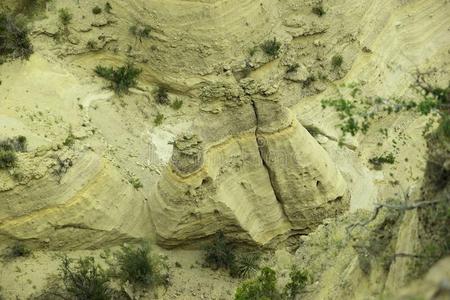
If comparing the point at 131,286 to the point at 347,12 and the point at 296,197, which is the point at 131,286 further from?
the point at 347,12

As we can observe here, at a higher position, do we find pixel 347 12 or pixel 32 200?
pixel 347 12

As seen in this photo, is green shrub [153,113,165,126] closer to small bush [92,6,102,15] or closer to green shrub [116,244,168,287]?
small bush [92,6,102,15]

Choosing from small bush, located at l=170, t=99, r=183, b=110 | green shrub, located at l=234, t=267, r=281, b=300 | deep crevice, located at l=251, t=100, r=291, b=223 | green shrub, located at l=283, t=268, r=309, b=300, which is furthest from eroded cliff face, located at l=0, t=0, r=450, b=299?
green shrub, located at l=234, t=267, r=281, b=300

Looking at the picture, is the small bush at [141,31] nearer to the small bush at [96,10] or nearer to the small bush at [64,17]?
the small bush at [96,10]

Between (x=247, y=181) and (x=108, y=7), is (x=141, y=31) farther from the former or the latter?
(x=247, y=181)

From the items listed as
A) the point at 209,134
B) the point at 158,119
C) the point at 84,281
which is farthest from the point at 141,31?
the point at 84,281

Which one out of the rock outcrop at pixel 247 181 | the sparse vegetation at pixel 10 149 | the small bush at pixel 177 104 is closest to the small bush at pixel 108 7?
the small bush at pixel 177 104

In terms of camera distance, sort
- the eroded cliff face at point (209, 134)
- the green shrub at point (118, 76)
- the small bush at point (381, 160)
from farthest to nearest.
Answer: the small bush at point (381, 160), the green shrub at point (118, 76), the eroded cliff face at point (209, 134)

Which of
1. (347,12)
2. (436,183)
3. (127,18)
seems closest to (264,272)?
(436,183)
